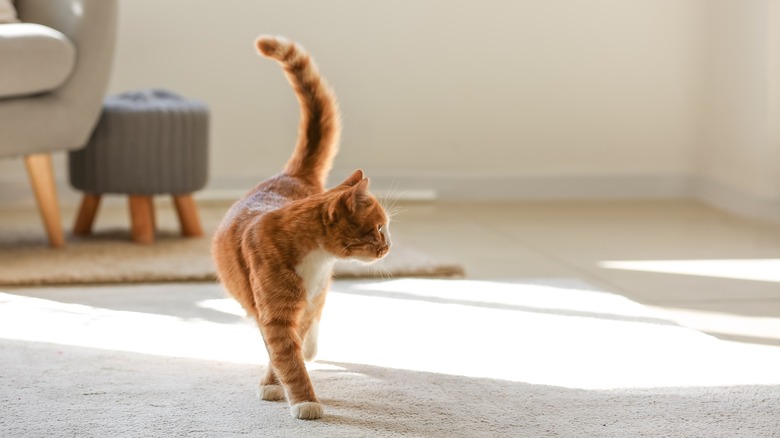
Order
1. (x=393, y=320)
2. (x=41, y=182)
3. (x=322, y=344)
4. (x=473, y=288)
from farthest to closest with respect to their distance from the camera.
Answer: (x=41, y=182) < (x=473, y=288) < (x=393, y=320) < (x=322, y=344)

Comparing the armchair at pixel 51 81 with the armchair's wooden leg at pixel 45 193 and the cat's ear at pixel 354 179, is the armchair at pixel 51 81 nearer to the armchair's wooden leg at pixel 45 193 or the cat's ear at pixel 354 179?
the armchair's wooden leg at pixel 45 193

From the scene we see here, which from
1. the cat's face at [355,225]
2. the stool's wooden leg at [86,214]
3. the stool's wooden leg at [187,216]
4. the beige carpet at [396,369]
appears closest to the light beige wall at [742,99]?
the beige carpet at [396,369]

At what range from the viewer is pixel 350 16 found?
12.0ft

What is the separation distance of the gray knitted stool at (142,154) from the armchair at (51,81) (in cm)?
8

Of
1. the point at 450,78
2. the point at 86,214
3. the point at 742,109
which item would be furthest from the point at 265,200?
the point at 742,109

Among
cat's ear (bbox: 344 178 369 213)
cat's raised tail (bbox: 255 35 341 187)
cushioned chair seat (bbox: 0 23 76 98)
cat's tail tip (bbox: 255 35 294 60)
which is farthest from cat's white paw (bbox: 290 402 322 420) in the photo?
cushioned chair seat (bbox: 0 23 76 98)

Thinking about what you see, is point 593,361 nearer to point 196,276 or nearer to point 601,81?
point 196,276

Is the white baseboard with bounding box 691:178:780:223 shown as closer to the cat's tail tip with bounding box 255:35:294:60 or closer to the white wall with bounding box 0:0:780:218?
the white wall with bounding box 0:0:780:218

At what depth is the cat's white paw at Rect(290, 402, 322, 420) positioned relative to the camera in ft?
4.84

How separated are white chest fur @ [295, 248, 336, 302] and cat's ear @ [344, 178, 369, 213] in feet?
0.25

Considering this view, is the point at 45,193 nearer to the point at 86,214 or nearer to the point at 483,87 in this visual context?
the point at 86,214

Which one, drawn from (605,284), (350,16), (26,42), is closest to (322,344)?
(605,284)

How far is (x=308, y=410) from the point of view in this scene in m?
1.48

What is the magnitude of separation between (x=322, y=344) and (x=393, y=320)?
0.71ft
